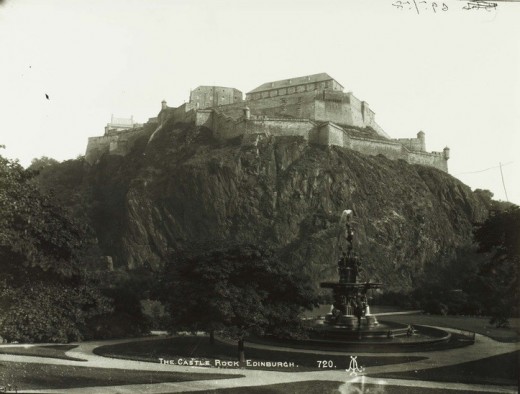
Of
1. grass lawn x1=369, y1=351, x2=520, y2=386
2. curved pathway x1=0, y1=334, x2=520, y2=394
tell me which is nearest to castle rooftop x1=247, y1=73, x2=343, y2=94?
curved pathway x1=0, y1=334, x2=520, y2=394

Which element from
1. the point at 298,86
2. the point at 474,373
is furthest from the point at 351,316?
the point at 298,86

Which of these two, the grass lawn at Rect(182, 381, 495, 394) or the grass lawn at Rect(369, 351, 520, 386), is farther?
the grass lawn at Rect(369, 351, 520, 386)

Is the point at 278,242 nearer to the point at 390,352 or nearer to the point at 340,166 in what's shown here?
the point at 340,166

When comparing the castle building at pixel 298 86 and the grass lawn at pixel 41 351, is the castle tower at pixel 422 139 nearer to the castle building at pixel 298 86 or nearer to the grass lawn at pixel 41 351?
the castle building at pixel 298 86

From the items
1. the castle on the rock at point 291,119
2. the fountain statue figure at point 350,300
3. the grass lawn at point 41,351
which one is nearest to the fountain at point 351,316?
the fountain statue figure at point 350,300

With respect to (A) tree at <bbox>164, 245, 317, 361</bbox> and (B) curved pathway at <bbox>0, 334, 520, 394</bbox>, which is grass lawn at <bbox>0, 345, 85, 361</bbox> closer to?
(B) curved pathway at <bbox>0, 334, 520, 394</bbox>

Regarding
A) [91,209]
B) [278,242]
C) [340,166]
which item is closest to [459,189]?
[340,166]
